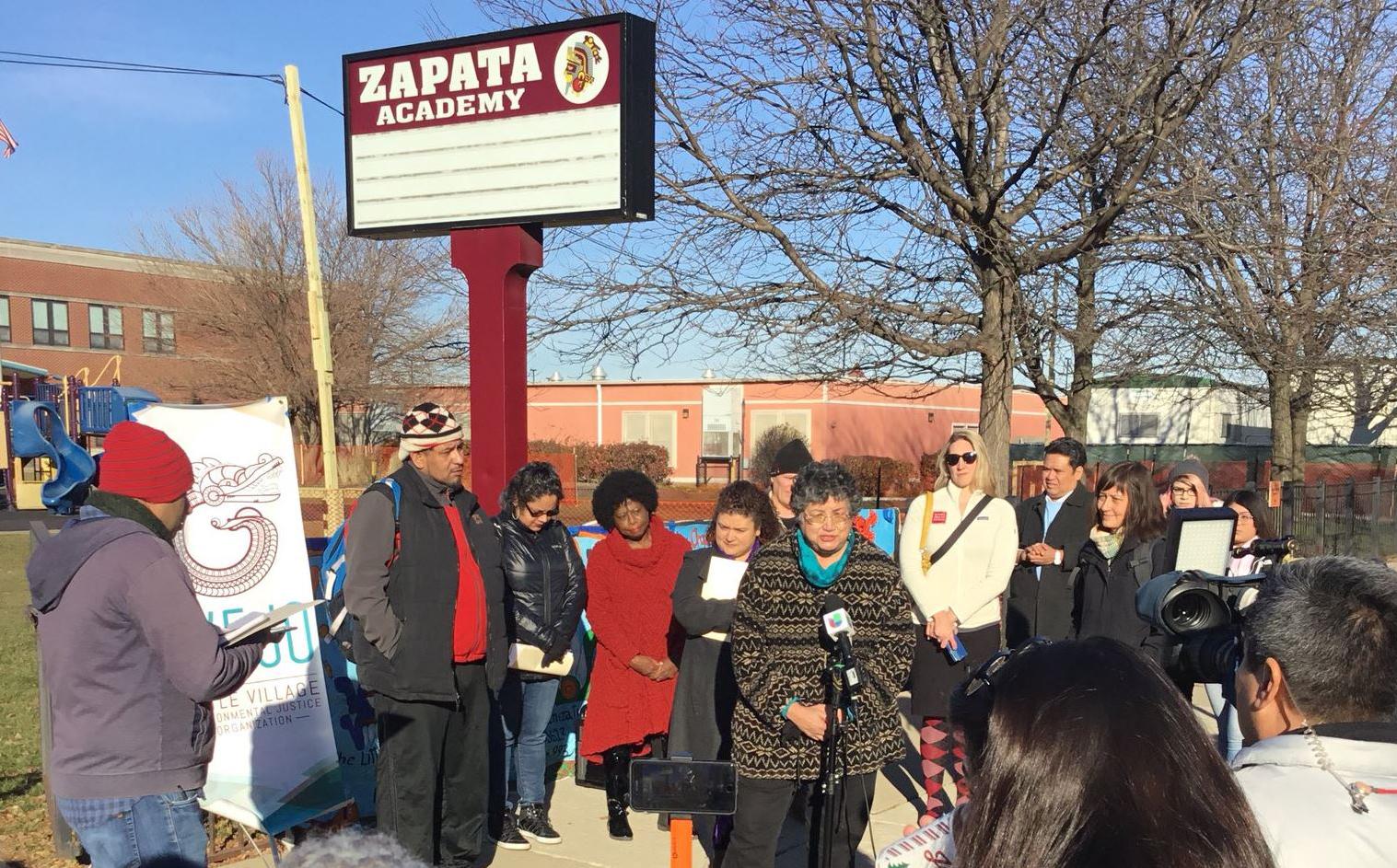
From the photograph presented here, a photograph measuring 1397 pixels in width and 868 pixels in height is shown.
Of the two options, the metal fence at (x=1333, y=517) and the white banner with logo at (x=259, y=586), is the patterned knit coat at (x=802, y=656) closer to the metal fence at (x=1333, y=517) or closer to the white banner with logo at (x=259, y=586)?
the white banner with logo at (x=259, y=586)

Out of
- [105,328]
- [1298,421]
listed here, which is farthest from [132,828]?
[105,328]

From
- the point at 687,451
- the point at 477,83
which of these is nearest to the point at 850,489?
the point at 477,83

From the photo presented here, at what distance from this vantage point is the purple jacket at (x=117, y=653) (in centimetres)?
277

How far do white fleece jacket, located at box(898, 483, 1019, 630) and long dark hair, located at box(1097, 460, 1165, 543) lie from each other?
22.2 inches

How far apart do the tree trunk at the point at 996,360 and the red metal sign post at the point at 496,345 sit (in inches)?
143

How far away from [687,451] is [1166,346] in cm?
3103

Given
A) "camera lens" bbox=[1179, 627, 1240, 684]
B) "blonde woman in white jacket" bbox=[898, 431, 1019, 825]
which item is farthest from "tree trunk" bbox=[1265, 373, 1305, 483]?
"camera lens" bbox=[1179, 627, 1240, 684]

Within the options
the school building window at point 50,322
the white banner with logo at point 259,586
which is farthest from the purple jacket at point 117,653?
the school building window at point 50,322

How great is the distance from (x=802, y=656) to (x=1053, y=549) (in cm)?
261

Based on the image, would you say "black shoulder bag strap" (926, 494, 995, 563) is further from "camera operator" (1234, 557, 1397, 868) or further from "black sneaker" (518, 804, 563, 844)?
"camera operator" (1234, 557, 1397, 868)

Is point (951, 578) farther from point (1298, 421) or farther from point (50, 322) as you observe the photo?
point (50, 322)

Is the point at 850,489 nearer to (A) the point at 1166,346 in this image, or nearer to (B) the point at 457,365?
(B) the point at 457,365

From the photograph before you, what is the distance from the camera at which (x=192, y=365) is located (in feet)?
126

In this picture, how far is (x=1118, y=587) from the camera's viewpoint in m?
5.28
